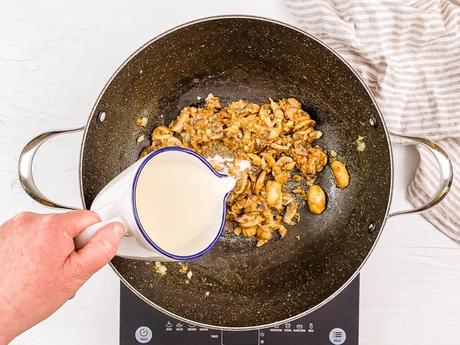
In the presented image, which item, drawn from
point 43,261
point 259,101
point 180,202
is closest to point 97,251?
point 43,261

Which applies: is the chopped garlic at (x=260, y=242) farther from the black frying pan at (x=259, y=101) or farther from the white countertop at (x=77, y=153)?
the white countertop at (x=77, y=153)

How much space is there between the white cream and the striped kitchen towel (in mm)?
293

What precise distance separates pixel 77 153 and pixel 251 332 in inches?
14.9

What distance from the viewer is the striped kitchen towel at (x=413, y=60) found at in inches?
36.3

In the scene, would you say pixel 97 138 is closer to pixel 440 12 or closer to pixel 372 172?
pixel 372 172

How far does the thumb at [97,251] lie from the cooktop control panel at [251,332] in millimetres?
295

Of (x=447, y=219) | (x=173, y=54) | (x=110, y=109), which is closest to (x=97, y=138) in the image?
(x=110, y=109)

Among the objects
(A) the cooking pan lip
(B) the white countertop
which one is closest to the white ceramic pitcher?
(A) the cooking pan lip

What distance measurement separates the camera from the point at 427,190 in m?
0.92

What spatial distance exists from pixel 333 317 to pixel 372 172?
221mm

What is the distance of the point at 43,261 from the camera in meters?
0.62

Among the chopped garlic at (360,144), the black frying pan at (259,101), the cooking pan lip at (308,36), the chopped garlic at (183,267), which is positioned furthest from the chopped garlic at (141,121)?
the chopped garlic at (360,144)

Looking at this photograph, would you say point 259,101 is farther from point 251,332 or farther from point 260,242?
point 251,332

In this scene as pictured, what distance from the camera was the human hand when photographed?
613 millimetres
